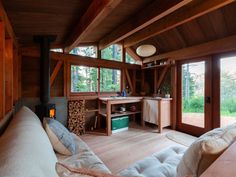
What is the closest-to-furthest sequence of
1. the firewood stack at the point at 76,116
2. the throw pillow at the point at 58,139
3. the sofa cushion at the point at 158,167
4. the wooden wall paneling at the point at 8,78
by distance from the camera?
the sofa cushion at the point at 158,167 → the throw pillow at the point at 58,139 → the wooden wall paneling at the point at 8,78 → the firewood stack at the point at 76,116

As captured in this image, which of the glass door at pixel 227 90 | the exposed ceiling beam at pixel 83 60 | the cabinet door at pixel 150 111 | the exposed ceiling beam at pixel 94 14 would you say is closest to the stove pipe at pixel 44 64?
the exposed ceiling beam at pixel 83 60

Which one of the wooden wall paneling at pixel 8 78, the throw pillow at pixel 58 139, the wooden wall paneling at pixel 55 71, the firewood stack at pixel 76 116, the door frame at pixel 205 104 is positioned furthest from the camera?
the firewood stack at pixel 76 116

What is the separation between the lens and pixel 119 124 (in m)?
4.11

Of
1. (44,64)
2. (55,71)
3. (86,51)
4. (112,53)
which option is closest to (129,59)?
(112,53)

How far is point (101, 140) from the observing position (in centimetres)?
341

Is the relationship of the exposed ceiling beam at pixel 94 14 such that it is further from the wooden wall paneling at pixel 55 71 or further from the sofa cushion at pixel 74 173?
the sofa cushion at pixel 74 173

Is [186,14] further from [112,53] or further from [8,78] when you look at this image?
[8,78]

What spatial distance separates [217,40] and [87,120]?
12.3 feet

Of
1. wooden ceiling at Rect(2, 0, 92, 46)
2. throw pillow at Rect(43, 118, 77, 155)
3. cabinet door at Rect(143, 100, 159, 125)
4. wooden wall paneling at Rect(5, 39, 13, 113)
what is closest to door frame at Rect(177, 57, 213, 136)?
cabinet door at Rect(143, 100, 159, 125)

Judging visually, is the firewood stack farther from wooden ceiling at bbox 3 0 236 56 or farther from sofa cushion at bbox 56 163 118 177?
sofa cushion at bbox 56 163 118 177

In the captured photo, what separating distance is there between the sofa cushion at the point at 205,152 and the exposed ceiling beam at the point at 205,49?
267cm

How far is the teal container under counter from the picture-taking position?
3983mm

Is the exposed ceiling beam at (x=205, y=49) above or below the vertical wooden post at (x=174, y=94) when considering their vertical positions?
above

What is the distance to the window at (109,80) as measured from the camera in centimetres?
448
